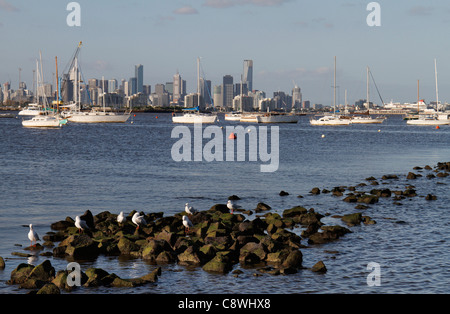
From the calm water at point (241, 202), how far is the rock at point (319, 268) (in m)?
0.28

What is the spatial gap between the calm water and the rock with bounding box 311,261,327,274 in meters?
0.28

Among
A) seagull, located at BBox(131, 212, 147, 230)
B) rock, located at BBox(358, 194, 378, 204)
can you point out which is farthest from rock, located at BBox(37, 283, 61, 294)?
rock, located at BBox(358, 194, 378, 204)

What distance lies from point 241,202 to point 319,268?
642 inches

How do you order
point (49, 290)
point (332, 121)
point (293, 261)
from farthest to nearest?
point (332, 121), point (293, 261), point (49, 290)

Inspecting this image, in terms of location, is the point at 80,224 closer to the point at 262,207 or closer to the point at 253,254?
the point at 253,254

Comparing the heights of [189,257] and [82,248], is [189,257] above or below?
below

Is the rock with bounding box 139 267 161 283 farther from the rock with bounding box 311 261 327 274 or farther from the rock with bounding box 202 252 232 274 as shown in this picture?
the rock with bounding box 311 261 327 274

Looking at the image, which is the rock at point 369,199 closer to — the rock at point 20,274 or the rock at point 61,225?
the rock at point 61,225

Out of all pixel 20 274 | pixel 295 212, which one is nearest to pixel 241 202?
pixel 295 212

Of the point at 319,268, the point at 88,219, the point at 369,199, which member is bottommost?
the point at 319,268

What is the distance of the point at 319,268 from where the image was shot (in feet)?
68.6
